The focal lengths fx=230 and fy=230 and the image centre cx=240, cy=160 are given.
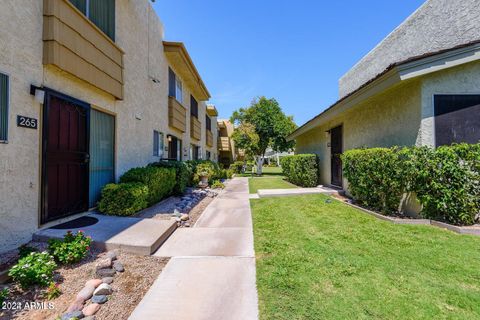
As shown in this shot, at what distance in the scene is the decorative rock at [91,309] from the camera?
2.38 meters

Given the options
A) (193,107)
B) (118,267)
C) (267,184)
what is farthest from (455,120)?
(193,107)

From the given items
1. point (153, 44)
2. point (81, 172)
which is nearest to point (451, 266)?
point (81, 172)

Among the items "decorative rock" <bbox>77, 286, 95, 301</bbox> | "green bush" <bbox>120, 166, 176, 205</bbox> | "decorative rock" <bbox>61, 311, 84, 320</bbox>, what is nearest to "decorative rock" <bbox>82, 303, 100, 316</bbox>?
"decorative rock" <bbox>61, 311, 84, 320</bbox>

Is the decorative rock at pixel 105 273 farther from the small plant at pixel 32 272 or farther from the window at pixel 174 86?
the window at pixel 174 86

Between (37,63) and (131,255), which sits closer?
(131,255)

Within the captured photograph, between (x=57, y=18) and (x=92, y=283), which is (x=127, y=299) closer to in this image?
(x=92, y=283)

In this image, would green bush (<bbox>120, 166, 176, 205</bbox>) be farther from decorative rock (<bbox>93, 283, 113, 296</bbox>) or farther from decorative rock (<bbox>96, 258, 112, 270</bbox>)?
decorative rock (<bbox>93, 283, 113, 296</bbox>)

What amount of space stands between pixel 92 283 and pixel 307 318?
8.39 ft

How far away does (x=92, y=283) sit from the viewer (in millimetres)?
2840

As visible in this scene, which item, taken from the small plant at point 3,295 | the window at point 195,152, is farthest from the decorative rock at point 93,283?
the window at point 195,152

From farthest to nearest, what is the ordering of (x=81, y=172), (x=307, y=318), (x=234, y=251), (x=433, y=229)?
(x=81, y=172), (x=433, y=229), (x=234, y=251), (x=307, y=318)

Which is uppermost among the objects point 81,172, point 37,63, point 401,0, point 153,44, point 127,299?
point 401,0

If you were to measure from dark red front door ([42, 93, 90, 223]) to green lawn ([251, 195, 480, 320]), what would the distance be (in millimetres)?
4194

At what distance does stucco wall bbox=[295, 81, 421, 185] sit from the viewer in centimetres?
605
